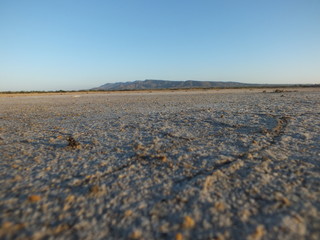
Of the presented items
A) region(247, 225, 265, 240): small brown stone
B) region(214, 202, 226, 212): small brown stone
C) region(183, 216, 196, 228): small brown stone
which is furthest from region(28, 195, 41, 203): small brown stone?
region(247, 225, 265, 240): small brown stone

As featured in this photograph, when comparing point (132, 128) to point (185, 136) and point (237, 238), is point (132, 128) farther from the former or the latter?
point (237, 238)

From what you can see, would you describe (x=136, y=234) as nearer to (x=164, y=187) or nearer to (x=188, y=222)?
(x=188, y=222)

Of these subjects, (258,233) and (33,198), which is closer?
(258,233)

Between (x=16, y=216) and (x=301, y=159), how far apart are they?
2.07 m

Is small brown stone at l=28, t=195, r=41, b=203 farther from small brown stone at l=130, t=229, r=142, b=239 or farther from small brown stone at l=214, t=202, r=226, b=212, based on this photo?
small brown stone at l=214, t=202, r=226, b=212

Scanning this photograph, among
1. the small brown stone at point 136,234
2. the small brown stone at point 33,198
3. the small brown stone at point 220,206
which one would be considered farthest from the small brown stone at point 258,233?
the small brown stone at point 33,198

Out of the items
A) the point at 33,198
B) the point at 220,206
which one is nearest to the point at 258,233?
the point at 220,206

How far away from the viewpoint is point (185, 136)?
257 cm

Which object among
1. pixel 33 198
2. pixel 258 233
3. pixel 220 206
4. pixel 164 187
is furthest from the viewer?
pixel 164 187

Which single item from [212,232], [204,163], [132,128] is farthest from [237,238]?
[132,128]

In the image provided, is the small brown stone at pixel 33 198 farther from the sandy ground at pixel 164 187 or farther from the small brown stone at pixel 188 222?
the small brown stone at pixel 188 222

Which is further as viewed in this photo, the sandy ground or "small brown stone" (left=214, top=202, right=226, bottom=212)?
"small brown stone" (left=214, top=202, right=226, bottom=212)

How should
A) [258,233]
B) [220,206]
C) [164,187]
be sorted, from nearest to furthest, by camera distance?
1. [258,233]
2. [220,206]
3. [164,187]

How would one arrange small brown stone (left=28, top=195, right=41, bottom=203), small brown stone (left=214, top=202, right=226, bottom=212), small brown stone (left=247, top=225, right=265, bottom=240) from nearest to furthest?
1. small brown stone (left=247, top=225, right=265, bottom=240)
2. small brown stone (left=214, top=202, right=226, bottom=212)
3. small brown stone (left=28, top=195, right=41, bottom=203)
